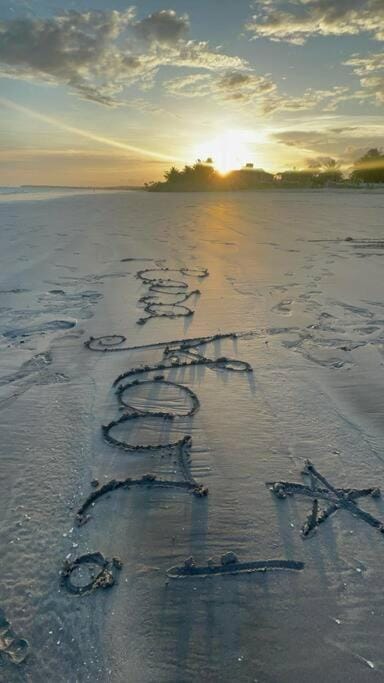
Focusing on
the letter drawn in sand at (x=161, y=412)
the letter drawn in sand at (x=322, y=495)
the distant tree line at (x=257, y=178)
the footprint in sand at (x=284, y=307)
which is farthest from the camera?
the distant tree line at (x=257, y=178)

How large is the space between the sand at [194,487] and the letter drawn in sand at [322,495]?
0.01m

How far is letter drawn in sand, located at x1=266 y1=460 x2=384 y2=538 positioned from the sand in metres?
0.01

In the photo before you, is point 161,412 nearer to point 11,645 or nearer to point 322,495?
point 322,495

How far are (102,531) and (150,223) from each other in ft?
41.0

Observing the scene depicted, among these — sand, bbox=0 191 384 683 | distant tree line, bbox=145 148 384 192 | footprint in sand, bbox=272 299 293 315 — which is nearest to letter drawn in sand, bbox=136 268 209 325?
sand, bbox=0 191 384 683

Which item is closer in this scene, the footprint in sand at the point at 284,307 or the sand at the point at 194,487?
the sand at the point at 194,487

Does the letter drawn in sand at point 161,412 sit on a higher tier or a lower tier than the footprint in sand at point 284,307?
lower

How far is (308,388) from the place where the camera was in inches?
131

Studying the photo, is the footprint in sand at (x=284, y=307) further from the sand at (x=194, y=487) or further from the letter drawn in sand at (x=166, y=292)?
the letter drawn in sand at (x=166, y=292)

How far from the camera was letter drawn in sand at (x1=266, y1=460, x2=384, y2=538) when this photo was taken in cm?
212

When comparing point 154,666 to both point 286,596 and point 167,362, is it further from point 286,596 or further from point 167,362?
point 167,362

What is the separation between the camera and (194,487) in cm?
236

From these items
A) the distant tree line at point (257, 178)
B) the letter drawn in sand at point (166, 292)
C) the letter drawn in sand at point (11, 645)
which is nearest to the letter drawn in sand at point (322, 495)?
the letter drawn in sand at point (11, 645)

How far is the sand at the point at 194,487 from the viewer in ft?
5.30
